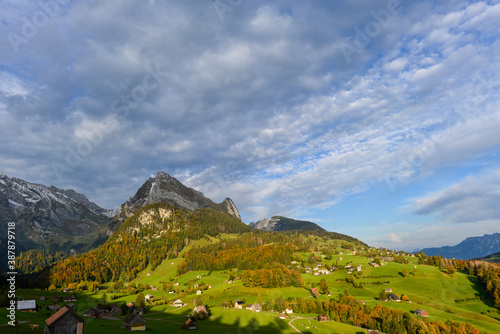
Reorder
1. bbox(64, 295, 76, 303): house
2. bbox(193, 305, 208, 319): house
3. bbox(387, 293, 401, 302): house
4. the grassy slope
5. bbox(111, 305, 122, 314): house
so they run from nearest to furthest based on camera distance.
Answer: the grassy slope → bbox(193, 305, 208, 319): house → bbox(111, 305, 122, 314): house → bbox(387, 293, 401, 302): house → bbox(64, 295, 76, 303): house

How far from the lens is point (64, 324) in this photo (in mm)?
47688

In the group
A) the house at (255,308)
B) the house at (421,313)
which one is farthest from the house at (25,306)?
the house at (421,313)

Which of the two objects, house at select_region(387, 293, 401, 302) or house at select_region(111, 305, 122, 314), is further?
house at select_region(387, 293, 401, 302)

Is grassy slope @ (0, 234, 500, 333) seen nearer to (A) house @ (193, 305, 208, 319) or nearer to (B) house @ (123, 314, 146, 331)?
(B) house @ (123, 314, 146, 331)

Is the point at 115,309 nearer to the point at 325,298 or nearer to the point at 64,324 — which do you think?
the point at 64,324

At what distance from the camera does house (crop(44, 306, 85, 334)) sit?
4684 centimetres

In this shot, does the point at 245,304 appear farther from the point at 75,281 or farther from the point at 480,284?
the point at 75,281

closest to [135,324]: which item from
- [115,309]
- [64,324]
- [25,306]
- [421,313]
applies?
[64,324]

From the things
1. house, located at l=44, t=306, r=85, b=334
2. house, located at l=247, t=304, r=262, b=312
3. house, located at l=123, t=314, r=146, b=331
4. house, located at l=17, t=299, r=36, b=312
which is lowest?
house, located at l=247, t=304, r=262, b=312

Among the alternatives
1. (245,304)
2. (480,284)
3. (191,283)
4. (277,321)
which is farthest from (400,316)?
(191,283)

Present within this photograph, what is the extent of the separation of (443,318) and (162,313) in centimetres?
11284

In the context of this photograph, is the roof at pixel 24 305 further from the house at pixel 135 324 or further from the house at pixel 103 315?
the house at pixel 135 324

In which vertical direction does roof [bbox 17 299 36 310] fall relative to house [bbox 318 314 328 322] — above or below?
above

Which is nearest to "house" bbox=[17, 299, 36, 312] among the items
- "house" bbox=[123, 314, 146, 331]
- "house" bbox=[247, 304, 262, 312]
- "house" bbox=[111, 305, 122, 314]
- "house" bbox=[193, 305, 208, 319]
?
"house" bbox=[111, 305, 122, 314]
